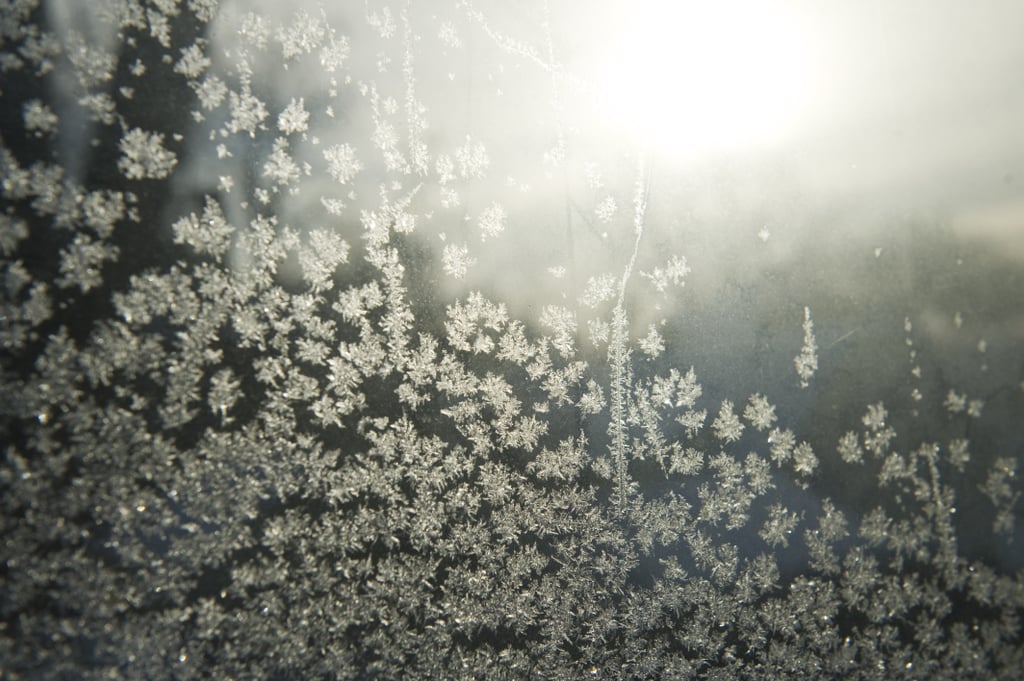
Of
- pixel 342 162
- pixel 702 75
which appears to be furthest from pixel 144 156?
pixel 702 75

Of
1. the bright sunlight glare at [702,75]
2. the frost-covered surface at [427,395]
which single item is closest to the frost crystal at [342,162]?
the frost-covered surface at [427,395]

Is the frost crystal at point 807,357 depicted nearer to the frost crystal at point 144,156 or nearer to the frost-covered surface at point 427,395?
the frost-covered surface at point 427,395

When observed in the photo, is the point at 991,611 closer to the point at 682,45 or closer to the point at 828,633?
the point at 828,633

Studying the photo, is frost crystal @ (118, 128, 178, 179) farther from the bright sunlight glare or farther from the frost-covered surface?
the bright sunlight glare

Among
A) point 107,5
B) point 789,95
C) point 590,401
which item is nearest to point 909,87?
point 789,95

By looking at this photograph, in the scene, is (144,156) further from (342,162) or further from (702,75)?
(702,75)

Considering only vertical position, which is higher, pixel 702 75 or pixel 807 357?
pixel 702 75
